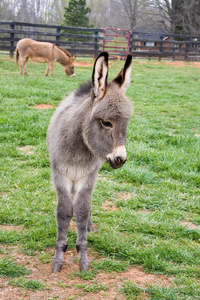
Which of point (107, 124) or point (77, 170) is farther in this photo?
point (77, 170)

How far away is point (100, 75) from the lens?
2807 mm

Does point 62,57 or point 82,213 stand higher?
point 62,57

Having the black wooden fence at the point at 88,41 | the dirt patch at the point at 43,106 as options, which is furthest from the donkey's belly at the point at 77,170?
the black wooden fence at the point at 88,41

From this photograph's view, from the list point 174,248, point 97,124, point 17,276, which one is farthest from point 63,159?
point 174,248

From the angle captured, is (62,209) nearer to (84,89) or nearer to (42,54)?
(84,89)

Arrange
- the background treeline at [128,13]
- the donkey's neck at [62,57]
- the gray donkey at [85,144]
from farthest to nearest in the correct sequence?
1. the background treeline at [128,13]
2. the donkey's neck at [62,57]
3. the gray donkey at [85,144]

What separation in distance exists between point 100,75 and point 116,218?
1.84m

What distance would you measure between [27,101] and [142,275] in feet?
21.0

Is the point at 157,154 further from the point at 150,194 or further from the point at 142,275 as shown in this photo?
the point at 142,275

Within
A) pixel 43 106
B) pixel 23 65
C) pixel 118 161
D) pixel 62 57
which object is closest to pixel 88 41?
pixel 62 57

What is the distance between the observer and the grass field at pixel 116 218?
9.30 ft

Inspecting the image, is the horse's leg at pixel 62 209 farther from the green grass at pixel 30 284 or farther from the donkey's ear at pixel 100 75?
the donkey's ear at pixel 100 75

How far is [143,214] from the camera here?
A: 4.12m

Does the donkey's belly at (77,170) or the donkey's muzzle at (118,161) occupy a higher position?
the donkey's muzzle at (118,161)
